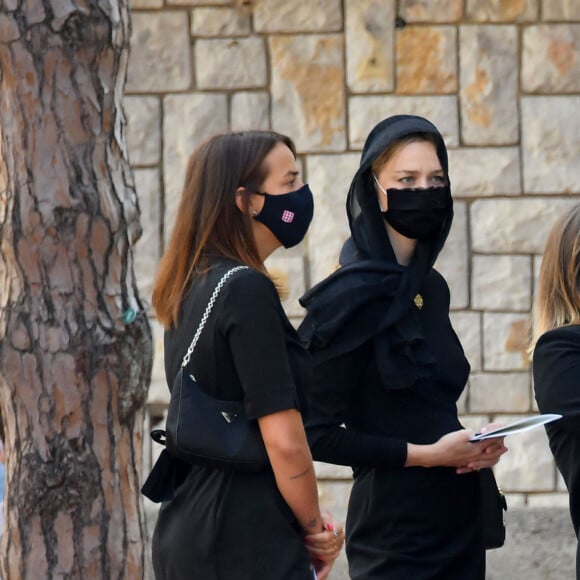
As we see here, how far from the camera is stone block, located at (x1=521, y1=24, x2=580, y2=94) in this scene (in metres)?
5.55

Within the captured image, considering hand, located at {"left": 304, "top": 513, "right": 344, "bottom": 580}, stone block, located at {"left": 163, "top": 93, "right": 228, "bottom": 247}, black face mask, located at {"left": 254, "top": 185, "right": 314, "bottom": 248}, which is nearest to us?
hand, located at {"left": 304, "top": 513, "right": 344, "bottom": 580}

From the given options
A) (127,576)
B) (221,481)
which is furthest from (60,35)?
(127,576)

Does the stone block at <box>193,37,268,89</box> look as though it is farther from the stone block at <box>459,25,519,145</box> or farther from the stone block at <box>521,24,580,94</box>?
the stone block at <box>521,24,580,94</box>

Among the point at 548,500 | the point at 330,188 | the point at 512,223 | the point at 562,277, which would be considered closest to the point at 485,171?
the point at 512,223

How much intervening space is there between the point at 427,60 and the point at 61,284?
2955mm

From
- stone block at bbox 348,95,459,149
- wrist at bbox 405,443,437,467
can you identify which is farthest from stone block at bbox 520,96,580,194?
wrist at bbox 405,443,437,467

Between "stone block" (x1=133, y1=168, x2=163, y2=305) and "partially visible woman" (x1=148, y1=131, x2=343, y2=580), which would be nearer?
"partially visible woman" (x1=148, y1=131, x2=343, y2=580)

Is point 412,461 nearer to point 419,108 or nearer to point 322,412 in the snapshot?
point 322,412

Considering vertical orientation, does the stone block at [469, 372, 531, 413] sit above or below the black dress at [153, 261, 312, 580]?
below

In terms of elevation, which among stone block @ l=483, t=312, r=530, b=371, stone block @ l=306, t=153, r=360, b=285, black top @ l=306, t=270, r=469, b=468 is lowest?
stone block @ l=483, t=312, r=530, b=371

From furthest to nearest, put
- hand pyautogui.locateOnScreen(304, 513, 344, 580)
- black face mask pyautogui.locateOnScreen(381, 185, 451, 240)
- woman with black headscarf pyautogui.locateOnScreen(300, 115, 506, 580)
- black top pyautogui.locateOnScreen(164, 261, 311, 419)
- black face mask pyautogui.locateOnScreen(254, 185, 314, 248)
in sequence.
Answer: black face mask pyautogui.locateOnScreen(381, 185, 451, 240)
woman with black headscarf pyautogui.locateOnScreen(300, 115, 506, 580)
black face mask pyautogui.locateOnScreen(254, 185, 314, 248)
hand pyautogui.locateOnScreen(304, 513, 344, 580)
black top pyautogui.locateOnScreen(164, 261, 311, 419)

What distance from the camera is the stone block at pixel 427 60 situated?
556 cm

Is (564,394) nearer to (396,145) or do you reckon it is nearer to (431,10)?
(396,145)

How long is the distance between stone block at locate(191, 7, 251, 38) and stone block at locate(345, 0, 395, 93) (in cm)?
43
